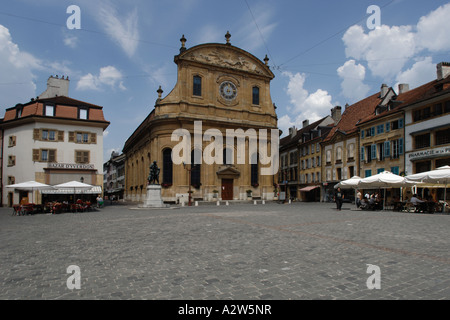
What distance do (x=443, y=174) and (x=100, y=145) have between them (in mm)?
32529

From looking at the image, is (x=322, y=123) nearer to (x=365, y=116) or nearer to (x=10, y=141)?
(x=365, y=116)

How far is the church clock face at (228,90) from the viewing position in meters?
40.5

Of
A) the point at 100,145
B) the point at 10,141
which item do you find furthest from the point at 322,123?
the point at 10,141

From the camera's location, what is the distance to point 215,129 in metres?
38.5

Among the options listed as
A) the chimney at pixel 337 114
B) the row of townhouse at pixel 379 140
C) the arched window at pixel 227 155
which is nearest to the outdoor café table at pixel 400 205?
the row of townhouse at pixel 379 140

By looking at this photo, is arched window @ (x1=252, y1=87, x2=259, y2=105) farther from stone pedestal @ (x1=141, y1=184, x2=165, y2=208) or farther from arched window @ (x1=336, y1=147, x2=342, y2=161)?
stone pedestal @ (x1=141, y1=184, x2=165, y2=208)

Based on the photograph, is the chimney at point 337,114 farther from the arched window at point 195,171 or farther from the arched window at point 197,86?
the arched window at point 195,171

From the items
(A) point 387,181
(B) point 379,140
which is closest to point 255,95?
(B) point 379,140

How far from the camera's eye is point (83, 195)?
1362 inches

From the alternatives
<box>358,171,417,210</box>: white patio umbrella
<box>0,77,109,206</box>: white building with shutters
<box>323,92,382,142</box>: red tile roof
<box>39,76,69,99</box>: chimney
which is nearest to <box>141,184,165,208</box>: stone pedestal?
<box>0,77,109,206</box>: white building with shutters

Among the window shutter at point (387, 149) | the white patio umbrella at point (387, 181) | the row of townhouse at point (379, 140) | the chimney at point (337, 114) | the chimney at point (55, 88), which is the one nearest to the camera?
the white patio umbrella at point (387, 181)

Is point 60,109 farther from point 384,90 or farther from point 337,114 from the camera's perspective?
point 337,114

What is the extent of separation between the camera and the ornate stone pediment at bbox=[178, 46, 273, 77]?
1540 inches

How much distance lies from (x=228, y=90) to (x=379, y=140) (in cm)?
1924
